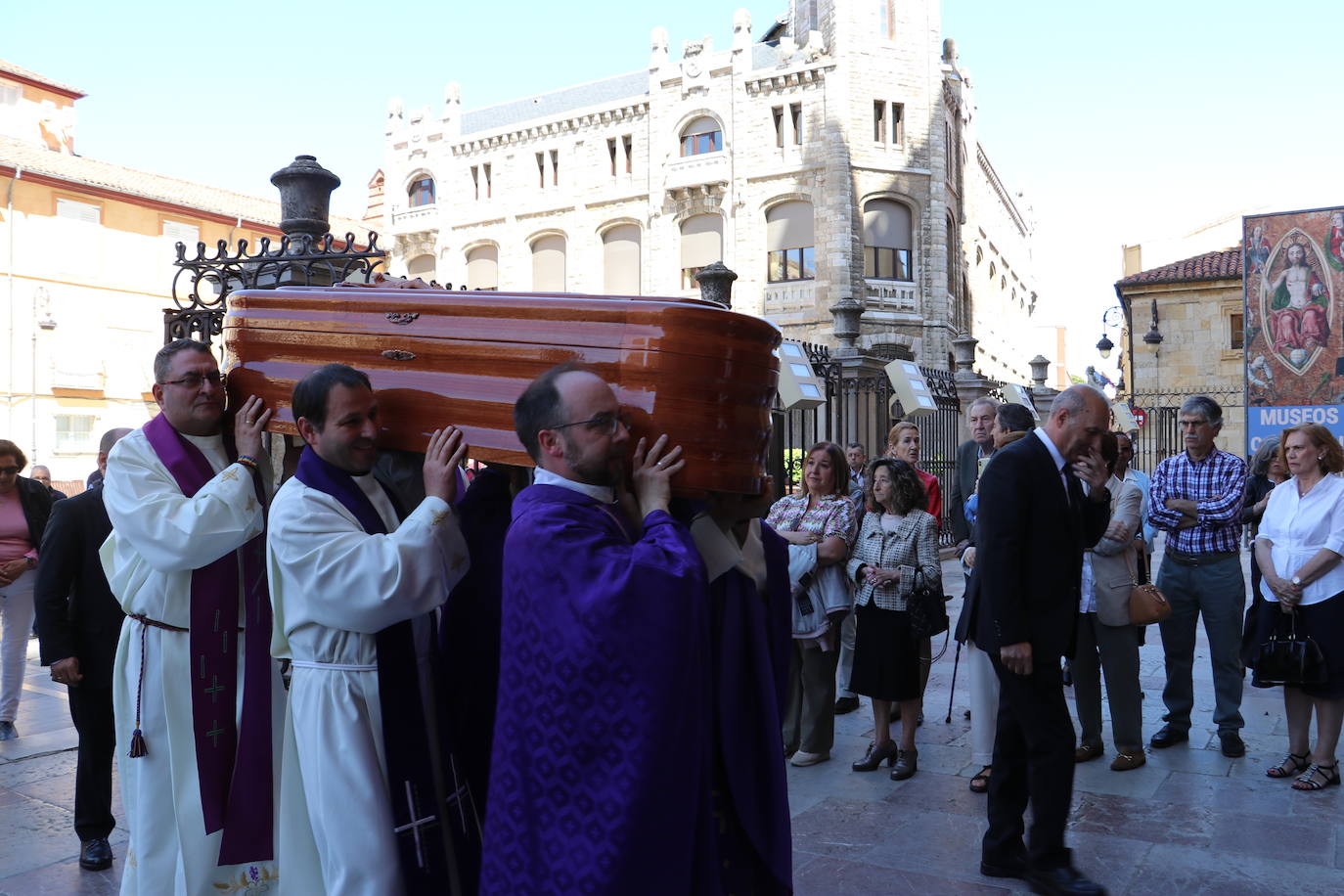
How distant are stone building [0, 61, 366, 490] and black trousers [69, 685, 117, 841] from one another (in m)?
25.9

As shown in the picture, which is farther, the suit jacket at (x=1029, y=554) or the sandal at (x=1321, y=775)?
the sandal at (x=1321, y=775)

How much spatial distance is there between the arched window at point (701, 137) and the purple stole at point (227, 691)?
3069cm

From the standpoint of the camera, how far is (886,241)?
31203 millimetres

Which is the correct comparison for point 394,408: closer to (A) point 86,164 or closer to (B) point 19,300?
(B) point 19,300

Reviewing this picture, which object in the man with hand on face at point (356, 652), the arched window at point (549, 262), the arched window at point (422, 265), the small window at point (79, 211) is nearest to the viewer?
the man with hand on face at point (356, 652)

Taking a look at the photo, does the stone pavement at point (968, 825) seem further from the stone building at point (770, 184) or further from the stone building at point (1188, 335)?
the stone building at point (770, 184)

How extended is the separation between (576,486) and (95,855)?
122 inches

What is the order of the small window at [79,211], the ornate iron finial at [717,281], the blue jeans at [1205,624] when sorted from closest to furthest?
the blue jeans at [1205,624], the ornate iron finial at [717,281], the small window at [79,211]

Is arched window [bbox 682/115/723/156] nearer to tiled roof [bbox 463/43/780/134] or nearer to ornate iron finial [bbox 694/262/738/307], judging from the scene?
tiled roof [bbox 463/43/780/134]

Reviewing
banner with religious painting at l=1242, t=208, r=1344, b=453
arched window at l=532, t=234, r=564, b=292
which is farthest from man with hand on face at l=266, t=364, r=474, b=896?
arched window at l=532, t=234, r=564, b=292

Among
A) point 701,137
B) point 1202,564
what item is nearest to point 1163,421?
point 701,137

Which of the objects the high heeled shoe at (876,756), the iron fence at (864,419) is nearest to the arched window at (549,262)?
the iron fence at (864,419)

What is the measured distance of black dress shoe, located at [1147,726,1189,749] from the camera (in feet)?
18.7

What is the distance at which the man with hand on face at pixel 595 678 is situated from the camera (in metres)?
2.25
